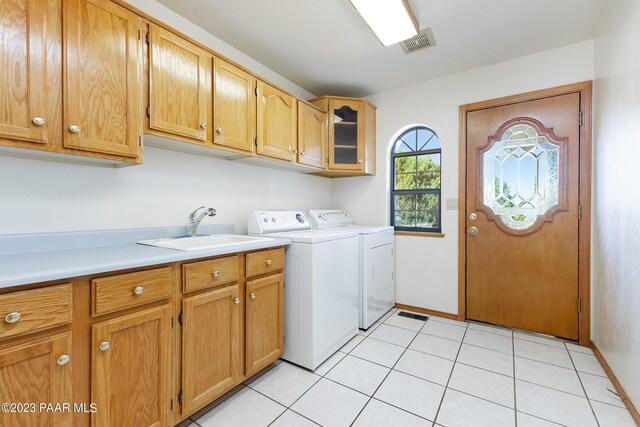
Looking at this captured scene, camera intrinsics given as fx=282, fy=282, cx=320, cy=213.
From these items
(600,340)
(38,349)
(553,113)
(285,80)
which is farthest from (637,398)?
(285,80)

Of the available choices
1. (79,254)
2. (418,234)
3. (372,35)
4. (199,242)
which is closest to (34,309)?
(79,254)

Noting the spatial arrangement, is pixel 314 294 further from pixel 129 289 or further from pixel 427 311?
pixel 427 311

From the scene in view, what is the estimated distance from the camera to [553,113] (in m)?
2.43

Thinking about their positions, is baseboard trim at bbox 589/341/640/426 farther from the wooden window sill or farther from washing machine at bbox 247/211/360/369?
washing machine at bbox 247/211/360/369

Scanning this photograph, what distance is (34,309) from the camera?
3.10 ft

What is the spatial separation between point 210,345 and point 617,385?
2.42m

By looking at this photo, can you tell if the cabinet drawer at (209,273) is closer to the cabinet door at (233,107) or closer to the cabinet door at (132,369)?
the cabinet door at (132,369)

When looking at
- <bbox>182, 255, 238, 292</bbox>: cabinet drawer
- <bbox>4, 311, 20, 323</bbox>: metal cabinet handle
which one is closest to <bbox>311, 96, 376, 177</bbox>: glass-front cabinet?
<bbox>182, 255, 238, 292</bbox>: cabinet drawer

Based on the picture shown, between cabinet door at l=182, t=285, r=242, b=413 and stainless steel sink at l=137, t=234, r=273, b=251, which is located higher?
stainless steel sink at l=137, t=234, r=273, b=251

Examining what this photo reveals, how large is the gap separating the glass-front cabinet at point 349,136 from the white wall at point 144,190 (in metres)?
0.57

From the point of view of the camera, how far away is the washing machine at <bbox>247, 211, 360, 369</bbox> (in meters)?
1.94

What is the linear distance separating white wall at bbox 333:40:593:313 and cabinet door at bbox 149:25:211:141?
2.06 meters

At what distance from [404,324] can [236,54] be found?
115 inches

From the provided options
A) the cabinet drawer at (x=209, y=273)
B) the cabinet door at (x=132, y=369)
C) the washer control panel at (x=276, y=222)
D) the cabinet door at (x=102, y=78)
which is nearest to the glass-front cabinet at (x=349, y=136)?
the washer control panel at (x=276, y=222)
